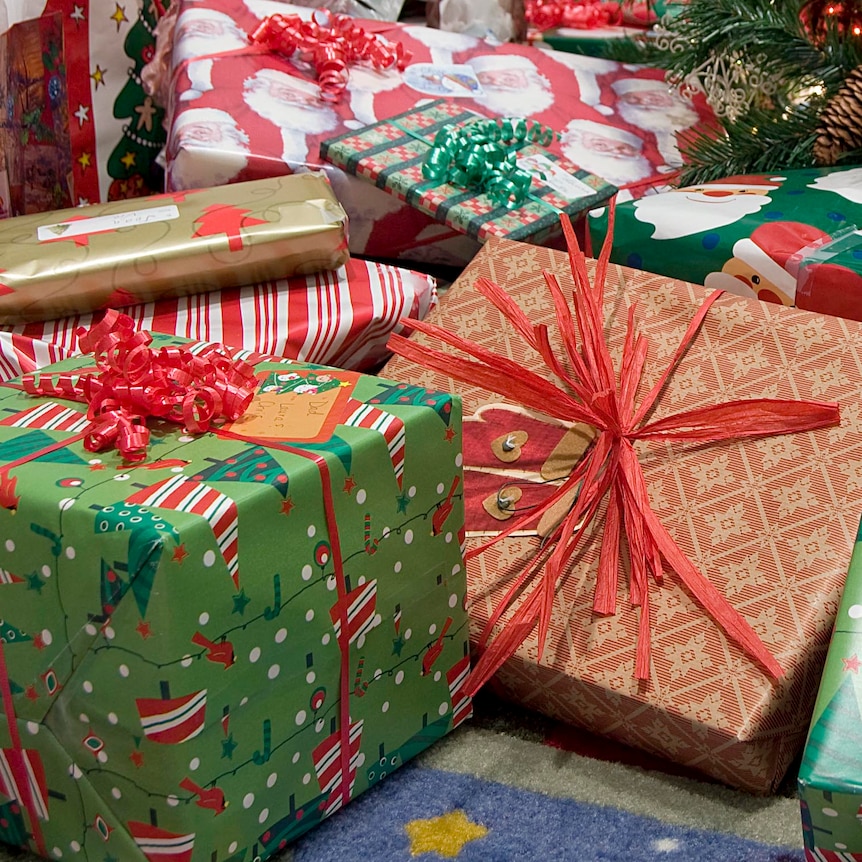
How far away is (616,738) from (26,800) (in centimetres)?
35

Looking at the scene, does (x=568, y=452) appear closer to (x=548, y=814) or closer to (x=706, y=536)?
(x=706, y=536)

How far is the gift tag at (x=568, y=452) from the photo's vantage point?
2.68ft

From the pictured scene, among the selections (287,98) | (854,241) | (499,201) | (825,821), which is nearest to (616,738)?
(825,821)

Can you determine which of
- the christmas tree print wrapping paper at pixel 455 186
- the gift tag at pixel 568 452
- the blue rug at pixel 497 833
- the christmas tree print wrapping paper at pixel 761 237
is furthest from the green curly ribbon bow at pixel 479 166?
the blue rug at pixel 497 833

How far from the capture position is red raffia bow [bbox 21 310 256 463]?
23.6 inches

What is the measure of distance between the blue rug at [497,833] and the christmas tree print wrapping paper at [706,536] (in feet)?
0.18

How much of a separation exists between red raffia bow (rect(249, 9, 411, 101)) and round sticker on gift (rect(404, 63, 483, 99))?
0.02 metres

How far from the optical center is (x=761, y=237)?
3.04 feet

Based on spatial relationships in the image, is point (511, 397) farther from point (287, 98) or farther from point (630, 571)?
point (287, 98)

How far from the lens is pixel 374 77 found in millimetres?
1350

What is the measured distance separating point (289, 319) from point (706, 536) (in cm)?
41

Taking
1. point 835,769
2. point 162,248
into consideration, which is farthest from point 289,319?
point 835,769

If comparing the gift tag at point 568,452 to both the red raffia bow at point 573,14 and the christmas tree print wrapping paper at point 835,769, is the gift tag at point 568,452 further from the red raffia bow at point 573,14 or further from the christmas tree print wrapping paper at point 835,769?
the red raffia bow at point 573,14

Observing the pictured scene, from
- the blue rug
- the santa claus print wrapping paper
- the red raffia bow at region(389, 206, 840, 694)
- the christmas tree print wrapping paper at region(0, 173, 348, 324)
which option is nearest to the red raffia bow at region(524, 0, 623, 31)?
the santa claus print wrapping paper
